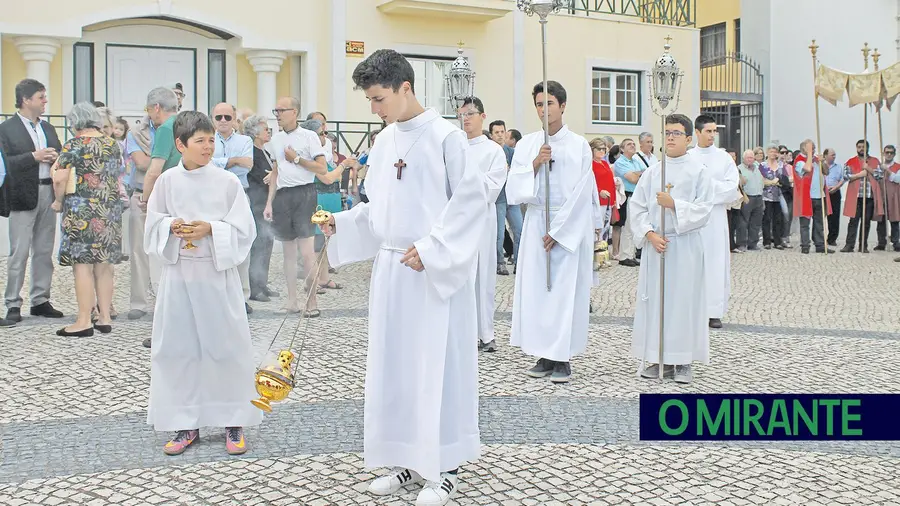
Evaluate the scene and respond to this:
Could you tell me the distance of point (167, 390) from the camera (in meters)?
5.29

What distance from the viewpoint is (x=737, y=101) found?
953 inches

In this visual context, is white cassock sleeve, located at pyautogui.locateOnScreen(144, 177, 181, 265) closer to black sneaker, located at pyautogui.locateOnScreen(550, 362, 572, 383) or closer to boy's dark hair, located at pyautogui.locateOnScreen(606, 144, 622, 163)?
black sneaker, located at pyautogui.locateOnScreen(550, 362, 572, 383)

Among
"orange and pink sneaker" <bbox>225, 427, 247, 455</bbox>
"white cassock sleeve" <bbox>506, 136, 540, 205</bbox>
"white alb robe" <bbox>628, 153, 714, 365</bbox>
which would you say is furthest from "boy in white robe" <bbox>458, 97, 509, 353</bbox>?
"orange and pink sneaker" <bbox>225, 427, 247, 455</bbox>

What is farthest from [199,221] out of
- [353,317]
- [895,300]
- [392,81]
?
[895,300]

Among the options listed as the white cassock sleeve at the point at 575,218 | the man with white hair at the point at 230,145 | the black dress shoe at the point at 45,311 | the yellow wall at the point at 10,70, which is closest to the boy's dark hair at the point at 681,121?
the white cassock sleeve at the point at 575,218

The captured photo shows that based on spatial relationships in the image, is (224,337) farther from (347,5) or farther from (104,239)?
(347,5)

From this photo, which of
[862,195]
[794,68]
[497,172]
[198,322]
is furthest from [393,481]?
[794,68]

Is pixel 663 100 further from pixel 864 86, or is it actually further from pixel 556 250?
pixel 864 86

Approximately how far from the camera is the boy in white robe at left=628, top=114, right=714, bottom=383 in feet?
23.6

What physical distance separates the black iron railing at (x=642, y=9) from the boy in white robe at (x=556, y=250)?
1414 centimetres

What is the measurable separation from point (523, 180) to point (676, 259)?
1267mm

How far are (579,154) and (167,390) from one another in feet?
11.8

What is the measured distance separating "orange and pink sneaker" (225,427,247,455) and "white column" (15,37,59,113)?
12.2 m

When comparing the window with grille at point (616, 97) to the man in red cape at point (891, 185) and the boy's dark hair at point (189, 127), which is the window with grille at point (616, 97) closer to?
the man in red cape at point (891, 185)
